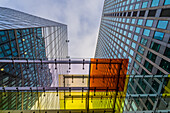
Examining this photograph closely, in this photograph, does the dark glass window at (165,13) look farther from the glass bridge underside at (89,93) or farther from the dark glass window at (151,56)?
the glass bridge underside at (89,93)

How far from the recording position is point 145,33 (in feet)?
81.9

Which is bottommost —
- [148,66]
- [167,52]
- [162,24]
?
[148,66]

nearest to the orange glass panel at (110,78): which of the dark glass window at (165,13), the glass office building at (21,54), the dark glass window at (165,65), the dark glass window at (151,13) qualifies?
the glass office building at (21,54)

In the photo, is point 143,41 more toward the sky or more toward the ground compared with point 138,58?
more toward the sky

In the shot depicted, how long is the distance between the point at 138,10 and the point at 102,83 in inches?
1088

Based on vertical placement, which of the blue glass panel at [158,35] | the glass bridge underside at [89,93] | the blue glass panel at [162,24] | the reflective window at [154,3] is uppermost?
the reflective window at [154,3]

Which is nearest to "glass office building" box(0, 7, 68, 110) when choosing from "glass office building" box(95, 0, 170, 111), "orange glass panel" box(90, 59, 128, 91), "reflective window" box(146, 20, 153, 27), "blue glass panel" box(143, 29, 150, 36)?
"orange glass panel" box(90, 59, 128, 91)

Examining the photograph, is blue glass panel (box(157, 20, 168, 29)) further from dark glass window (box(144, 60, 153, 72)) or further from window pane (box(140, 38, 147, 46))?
dark glass window (box(144, 60, 153, 72))

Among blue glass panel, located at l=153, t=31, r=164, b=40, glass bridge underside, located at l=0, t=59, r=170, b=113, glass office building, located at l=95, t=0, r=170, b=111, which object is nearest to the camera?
glass bridge underside, located at l=0, t=59, r=170, b=113

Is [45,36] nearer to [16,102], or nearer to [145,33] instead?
[16,102]

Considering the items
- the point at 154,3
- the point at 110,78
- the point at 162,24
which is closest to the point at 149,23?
the point at 154,3

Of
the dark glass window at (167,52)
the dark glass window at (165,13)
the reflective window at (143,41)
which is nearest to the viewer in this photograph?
the dark glass window at (167,52)

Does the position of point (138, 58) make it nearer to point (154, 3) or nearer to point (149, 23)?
point (149, 23)

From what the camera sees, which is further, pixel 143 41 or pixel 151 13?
pixel 143 41
